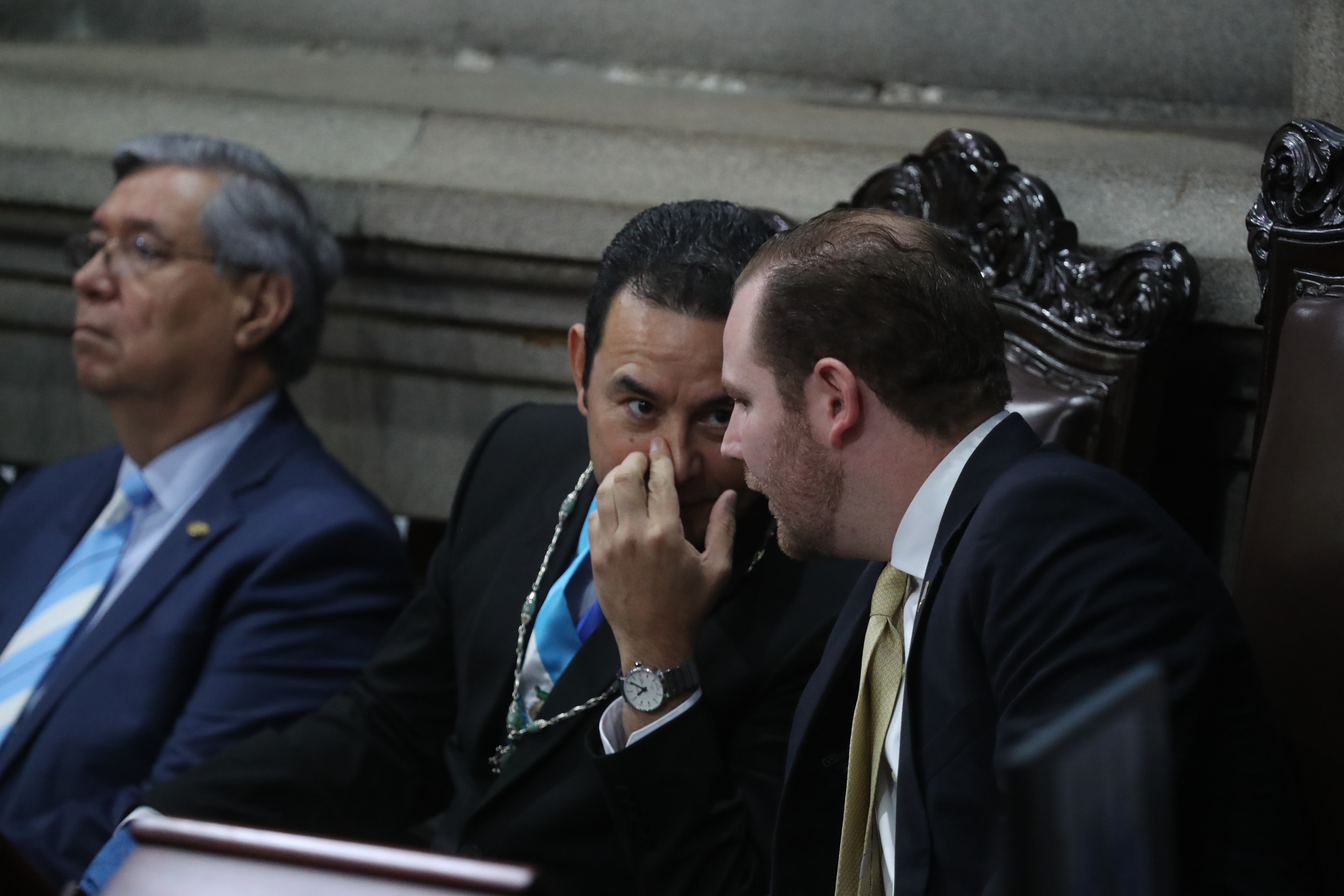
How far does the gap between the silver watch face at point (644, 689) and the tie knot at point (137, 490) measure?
50.9 inches

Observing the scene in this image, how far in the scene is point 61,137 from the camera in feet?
10.5

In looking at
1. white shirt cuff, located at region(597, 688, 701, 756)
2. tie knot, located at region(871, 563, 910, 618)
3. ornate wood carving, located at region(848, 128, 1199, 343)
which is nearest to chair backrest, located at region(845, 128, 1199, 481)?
ornate wood carving, located at region(848, 128, 1199, 343)

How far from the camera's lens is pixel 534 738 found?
6.29ft

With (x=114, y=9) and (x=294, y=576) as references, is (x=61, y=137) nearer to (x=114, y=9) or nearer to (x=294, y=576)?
(x=114, y=9)

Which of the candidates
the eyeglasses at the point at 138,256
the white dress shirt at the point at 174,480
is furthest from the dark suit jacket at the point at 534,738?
the eyeglasses at the point at 138,256

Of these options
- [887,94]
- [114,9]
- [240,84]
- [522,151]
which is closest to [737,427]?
[522,151]

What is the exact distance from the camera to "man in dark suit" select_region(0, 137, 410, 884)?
2301 millimetres

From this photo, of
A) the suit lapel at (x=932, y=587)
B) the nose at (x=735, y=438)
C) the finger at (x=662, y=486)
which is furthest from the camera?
the finger at (x=662, y=486)

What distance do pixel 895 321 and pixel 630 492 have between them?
1.52 ft

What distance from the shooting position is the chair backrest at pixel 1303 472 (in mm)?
1549

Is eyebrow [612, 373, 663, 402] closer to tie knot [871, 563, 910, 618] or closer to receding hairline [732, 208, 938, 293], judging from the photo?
receding hairline [732, 208, 938, 293]

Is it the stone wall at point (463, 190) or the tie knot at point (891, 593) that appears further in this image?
the stone wall at point (463, 190)

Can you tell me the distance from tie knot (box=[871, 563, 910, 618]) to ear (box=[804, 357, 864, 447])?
15 centimetres

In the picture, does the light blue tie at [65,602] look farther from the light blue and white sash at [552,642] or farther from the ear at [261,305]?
the light blue and white sash at [552,642]
